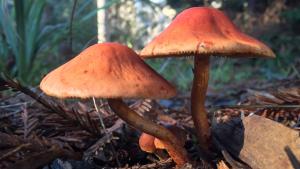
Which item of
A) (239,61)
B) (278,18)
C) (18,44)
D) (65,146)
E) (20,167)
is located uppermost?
(20,167)

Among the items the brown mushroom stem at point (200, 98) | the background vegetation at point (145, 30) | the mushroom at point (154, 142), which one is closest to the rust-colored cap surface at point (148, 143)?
the mushroom at point (154, 142)

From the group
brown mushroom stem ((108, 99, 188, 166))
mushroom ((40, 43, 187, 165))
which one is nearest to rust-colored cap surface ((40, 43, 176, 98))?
mushroom ((40, 43, 187, 165))

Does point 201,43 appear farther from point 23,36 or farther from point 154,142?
point 23,36

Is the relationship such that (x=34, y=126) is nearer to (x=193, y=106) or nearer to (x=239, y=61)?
(x=193, y=106)

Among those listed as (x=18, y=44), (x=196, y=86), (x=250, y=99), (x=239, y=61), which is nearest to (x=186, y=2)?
(x=239, y=61)

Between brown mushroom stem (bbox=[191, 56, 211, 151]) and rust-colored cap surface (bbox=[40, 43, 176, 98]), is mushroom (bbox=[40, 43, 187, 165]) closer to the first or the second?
rust-colored cap surface (bbox=[40, 43, 176, 98])

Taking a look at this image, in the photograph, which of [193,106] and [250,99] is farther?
[250,99]
